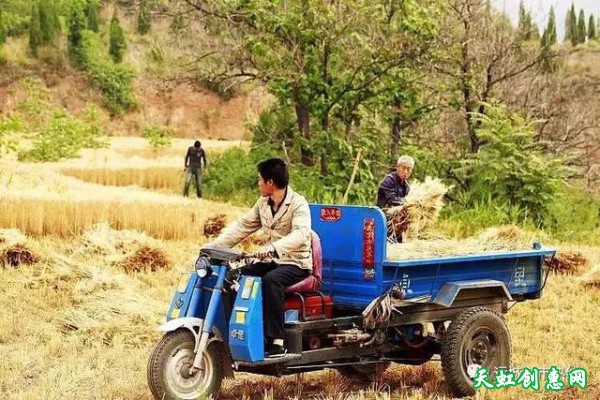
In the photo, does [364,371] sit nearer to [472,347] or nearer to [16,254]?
[472,347]

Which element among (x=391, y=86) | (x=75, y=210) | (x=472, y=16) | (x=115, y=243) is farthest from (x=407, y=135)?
(x=115, y=243)

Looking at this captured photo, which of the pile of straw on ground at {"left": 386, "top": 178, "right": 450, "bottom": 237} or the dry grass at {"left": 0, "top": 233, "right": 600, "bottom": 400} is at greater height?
the pile of straw on ground at {"left": 386, "top": 178, "right": 450, "bottom": 237}

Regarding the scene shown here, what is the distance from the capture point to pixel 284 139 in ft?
78.8

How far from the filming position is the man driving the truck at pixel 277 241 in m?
6.53

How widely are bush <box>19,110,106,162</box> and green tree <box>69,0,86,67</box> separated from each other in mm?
24412

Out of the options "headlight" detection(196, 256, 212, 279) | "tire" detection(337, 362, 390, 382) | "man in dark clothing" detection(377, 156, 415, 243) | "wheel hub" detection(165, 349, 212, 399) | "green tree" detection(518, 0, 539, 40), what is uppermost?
"green tree" detection(518, 0, 539, 40)

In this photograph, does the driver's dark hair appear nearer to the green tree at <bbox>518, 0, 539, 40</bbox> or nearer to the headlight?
the headlight

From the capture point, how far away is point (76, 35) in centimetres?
6397

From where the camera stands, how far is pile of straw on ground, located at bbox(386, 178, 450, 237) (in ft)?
30.5

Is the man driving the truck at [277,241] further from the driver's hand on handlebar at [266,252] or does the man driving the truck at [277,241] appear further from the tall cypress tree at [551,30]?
the tall cypress tree at [551,30]

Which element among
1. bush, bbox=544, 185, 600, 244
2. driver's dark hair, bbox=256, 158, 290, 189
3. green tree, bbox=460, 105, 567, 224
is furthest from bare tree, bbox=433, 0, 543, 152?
driver's dark hair, bbox=256, 158, 290, 189

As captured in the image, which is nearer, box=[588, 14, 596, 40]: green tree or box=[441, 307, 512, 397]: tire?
box=[441, 307, 512, 397]: tire

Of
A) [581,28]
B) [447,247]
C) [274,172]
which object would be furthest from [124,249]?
[581,28]

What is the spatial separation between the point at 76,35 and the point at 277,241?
60.1 m
